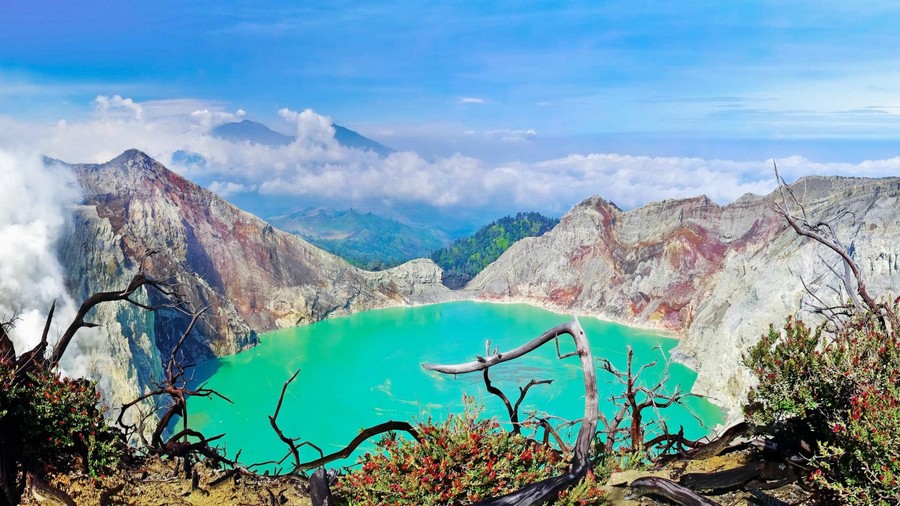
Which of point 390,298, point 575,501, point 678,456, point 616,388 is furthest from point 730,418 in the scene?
point 390,298

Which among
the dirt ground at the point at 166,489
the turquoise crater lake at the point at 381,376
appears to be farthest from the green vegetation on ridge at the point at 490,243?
the dirt ground at the point at 166,489

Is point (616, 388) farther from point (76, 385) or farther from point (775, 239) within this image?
point (76, 385)

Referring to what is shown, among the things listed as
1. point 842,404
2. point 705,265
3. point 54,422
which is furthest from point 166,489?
point 705,265

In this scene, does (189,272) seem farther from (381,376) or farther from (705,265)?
(705,265)

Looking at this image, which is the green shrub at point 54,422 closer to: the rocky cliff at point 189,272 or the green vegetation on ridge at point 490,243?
the rocky cliff at point 189,272

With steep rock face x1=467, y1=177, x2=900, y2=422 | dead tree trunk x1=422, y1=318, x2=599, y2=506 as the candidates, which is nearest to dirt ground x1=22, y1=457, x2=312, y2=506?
dead tree trunk x1=422, y1=318, x2=599, y2=506

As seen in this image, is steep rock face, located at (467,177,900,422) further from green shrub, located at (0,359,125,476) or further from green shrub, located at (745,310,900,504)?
green shrub, located at (0,359,125,476)
